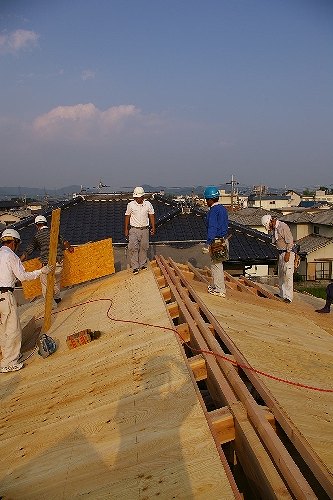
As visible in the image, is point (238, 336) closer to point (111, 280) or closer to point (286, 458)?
point (286, 458)

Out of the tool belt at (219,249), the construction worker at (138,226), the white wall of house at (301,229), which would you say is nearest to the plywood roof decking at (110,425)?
the tool belt at (219,249)

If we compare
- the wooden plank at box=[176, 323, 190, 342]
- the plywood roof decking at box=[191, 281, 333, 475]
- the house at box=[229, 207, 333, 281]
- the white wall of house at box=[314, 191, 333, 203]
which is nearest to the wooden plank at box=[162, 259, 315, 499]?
the plywood roof decking at box=[191, 281, 333, 475]

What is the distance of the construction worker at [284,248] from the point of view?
7488 millimetres

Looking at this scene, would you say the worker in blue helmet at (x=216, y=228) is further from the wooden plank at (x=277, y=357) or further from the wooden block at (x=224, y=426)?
the wooden block at (x=224, y=426)

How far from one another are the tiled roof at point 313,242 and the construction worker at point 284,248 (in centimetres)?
2752

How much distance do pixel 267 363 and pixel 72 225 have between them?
14614mm

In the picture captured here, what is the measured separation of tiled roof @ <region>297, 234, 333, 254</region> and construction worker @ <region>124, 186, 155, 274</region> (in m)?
28.3

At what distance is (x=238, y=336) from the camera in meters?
4.75

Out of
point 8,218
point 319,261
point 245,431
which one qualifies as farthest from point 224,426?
point 8,218

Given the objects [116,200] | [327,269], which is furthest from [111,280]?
[327,269]

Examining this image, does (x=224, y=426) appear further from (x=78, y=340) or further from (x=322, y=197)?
(x=322, y=197)

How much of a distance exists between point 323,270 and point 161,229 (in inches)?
945

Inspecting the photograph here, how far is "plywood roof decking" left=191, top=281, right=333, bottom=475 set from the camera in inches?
116

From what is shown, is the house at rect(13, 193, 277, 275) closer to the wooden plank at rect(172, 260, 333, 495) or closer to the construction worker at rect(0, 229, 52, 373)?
the wooden plank at rect(172, 260, 333, 495)
